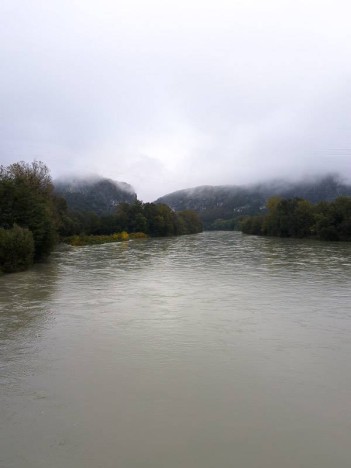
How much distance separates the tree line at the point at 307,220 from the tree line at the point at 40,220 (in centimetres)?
2564

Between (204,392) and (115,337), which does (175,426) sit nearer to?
(204,392)

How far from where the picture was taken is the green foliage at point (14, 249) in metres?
26.7

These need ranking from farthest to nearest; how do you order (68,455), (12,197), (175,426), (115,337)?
(12,197), (115,337), (175,426), (68,455)

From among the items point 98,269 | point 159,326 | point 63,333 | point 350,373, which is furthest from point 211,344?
point 98,269

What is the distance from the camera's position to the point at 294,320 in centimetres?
1362

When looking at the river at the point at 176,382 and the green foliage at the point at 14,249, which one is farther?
the green foliage at the point at 14,249

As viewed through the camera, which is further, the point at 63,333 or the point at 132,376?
the point at 63,333

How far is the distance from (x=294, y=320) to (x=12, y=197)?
91.8 feet

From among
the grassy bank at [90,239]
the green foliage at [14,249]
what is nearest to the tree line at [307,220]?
Answer: the grassy bank at [90,239]

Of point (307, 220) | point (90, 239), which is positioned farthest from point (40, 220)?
point (307, 220)

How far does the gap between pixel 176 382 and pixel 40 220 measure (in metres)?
28.6

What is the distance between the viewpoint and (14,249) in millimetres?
27531

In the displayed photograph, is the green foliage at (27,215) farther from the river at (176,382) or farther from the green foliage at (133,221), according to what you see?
the green foliage at (133,221)

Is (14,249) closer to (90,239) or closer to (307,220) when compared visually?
(90,239)
